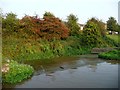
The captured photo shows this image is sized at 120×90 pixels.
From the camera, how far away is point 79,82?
49.1 feet

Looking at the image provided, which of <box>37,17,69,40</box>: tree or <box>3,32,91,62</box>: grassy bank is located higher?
<box>37,17,69,40</box>: tree

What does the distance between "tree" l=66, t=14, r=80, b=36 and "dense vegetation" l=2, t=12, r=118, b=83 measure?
594mm

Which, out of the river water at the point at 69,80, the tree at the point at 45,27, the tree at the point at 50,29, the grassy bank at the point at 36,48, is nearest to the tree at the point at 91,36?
the grassy bank at the point at 36,48

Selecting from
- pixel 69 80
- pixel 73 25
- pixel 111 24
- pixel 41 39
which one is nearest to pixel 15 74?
pixel 69 80

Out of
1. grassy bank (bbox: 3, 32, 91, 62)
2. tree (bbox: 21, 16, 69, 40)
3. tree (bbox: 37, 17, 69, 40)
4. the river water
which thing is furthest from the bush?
tree (bbox: 37, 17, 69, 40)

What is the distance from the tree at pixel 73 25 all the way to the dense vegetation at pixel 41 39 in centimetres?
59

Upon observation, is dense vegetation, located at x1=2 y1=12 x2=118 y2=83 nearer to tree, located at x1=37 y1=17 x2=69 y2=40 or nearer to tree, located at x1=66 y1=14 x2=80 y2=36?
tree, located at x1=37 y1=17 x2=69 y2=40

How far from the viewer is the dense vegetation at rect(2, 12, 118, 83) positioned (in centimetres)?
2444

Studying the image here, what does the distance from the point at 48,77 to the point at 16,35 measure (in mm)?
10864

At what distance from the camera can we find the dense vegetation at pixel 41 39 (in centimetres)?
2444

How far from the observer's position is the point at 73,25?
127 ft

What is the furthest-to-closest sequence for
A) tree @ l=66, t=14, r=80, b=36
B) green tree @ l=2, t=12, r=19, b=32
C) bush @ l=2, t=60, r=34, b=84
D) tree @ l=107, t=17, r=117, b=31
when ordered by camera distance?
tree @ l=107, t=17, r=117, b=31, tree @ l=66, t=14, r=80, b=36, green tree @ l=2, t=12, r=19, b=32, bush @ l=2, t=60, r=34, b=84

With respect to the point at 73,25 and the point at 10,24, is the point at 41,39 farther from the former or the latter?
the point at 73,25

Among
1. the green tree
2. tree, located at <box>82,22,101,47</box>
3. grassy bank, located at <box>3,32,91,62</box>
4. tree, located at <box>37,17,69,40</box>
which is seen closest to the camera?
grassy bank, located at <box>3,32,91,62</box>
